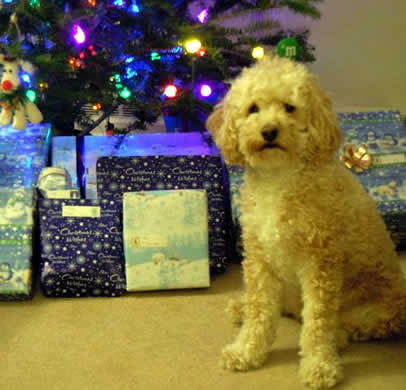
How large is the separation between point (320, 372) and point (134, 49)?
49.8 inches

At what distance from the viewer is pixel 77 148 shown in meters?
2.14

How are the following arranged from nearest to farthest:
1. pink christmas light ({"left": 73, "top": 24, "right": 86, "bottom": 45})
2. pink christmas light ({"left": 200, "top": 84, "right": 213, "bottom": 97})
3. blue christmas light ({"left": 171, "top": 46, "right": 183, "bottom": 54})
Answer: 1. pink christmas light ({"left": 73, "top": 24, "right": 86, "bottom": 45})
2. blue christmas light ({"left": 171, "top": 46, "right": 183, "bottom": 54})
3. pink christmas light ({"left": 200, "top": 84, "right": 213, "bottom": 97})

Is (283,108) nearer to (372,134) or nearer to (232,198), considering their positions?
(232,198)

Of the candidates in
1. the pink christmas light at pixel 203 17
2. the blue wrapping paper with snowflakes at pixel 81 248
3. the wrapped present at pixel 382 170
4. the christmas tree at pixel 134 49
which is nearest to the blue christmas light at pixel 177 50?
the christmas tree at pixel 134 49

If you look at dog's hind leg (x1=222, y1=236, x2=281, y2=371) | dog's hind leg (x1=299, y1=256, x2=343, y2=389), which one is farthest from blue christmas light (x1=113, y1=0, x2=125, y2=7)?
dog's hind leg (x1=299, y1=256, x2=343, y2=389)

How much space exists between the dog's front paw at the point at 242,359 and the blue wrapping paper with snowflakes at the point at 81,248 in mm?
545

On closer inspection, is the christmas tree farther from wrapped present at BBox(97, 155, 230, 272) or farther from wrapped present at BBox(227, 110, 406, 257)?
wrapped present at BBox(227, 110, 406, 257)

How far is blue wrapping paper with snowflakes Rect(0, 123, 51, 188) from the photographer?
2014mm

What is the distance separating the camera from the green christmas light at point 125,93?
6.41 ft

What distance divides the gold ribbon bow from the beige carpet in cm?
72

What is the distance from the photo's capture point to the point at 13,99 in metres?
1.83

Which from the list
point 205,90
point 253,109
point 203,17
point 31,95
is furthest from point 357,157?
point 31,95

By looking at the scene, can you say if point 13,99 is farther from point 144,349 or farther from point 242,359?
point 242,359

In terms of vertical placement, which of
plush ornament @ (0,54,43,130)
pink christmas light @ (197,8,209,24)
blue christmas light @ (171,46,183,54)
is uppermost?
pink christmas light @ (197,8,209,24)
